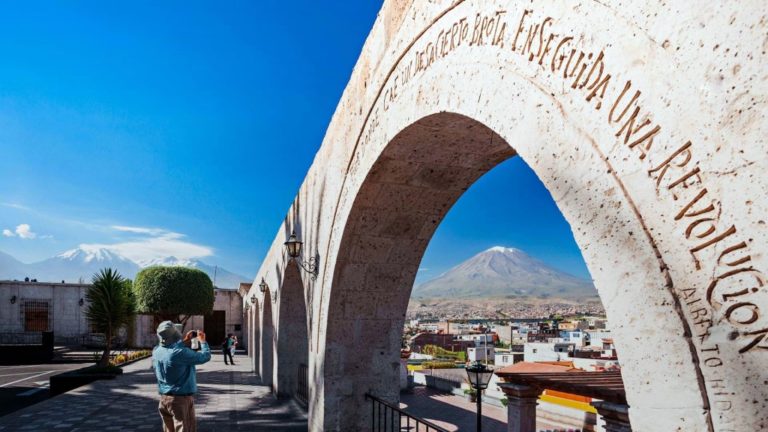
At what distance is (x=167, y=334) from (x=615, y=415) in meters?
3.61

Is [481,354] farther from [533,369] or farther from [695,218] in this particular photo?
[695,218]

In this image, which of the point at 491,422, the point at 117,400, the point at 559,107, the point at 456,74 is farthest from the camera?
the point at 491,422

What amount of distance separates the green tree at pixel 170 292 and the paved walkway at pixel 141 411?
22.7 ft

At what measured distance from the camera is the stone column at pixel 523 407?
5.62 meters

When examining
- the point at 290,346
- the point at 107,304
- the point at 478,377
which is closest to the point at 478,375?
the point at 478,377

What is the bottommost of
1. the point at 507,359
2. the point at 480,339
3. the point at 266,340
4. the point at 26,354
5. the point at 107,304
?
the point at 480,339

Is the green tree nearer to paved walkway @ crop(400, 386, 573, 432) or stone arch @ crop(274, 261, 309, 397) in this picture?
paved walkway @ crop(400, 386, 573, 432)

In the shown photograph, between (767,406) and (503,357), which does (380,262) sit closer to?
(767,406)

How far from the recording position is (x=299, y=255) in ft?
23.2

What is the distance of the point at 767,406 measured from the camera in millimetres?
1114

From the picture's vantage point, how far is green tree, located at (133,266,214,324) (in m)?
19.6

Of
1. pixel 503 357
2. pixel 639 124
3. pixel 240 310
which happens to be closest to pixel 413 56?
pixel 639 124

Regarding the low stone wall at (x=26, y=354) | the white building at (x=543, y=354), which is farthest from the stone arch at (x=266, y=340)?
the white building at (x=543, y=354)

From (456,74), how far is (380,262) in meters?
2.55
